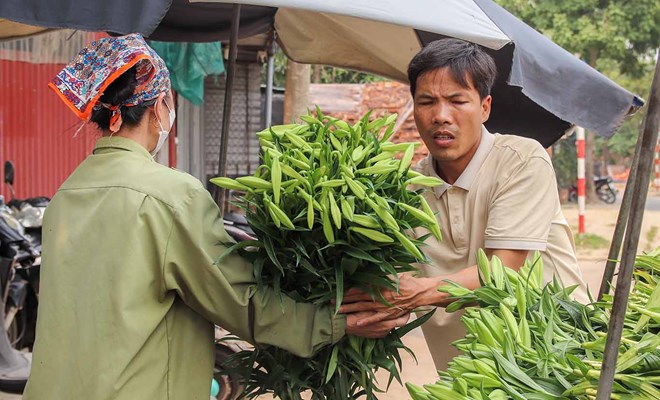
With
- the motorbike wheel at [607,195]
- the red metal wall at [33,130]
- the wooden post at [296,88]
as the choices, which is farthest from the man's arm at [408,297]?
the motorbike wheel at [607,195]

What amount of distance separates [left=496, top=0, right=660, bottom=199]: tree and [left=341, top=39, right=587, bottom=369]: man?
1605cm

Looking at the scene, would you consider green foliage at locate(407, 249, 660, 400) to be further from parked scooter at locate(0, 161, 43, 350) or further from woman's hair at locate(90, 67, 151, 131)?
parked scooter at locate(0, 161, 43, 350)

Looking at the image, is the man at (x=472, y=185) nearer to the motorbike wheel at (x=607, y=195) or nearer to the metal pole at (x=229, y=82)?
the metal pole at (x=229, y=82)

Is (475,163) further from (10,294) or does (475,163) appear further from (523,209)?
(10,294)

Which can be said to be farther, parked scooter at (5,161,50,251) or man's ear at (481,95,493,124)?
parked scooter at (5,161,50,251)

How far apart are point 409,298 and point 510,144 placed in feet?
2.07

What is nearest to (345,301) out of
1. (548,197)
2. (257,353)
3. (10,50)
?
(257,353)

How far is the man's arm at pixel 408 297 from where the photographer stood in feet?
6.26

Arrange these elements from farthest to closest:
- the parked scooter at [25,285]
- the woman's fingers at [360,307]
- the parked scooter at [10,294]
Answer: the parked scooter at [25,285] < the parked scooter at [10,294] < the woman's fingers at [360,307]

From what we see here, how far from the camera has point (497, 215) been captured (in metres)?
2.15

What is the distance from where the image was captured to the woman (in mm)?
1695

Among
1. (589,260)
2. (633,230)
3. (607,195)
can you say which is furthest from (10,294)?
(607,195)

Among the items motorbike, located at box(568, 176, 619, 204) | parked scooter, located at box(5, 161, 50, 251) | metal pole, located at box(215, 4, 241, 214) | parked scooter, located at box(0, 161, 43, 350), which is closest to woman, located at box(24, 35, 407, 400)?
metal pole, located at box(215, 4, 241, 214)

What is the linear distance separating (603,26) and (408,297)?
55.6 ft
